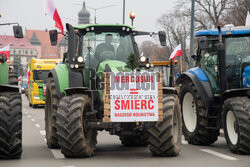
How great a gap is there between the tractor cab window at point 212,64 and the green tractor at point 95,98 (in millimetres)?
1425

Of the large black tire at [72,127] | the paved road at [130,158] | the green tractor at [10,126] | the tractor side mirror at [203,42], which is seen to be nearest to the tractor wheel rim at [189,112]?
the paved road at [130,158]

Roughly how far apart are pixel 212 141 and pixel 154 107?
296 cm

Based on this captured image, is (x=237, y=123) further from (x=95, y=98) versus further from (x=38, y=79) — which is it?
(x=38, y=79)

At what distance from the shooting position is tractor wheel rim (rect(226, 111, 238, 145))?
34.9 ft

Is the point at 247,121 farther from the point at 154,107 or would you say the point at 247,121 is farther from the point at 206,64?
the point at 206,64

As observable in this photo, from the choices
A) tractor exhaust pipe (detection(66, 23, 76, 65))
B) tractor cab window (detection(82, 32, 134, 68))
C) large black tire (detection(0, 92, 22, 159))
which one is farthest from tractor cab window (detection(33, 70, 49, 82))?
large black tire (detection(0, 92, 22, 159))

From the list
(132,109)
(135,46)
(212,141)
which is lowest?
(212,141)

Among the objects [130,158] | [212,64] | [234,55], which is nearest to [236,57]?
[234,55]

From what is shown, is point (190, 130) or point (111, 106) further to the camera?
point (190, 130)

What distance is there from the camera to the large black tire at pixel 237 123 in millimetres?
9977

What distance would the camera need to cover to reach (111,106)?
966 cm

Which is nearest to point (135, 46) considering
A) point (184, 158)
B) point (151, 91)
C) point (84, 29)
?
point (84, 29)

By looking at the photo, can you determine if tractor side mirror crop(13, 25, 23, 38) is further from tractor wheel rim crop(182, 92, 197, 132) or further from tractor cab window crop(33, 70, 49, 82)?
tractor cab window crop(33, 70, 49, 82)

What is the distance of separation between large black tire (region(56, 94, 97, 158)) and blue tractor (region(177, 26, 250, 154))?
Result: 8.88ft
